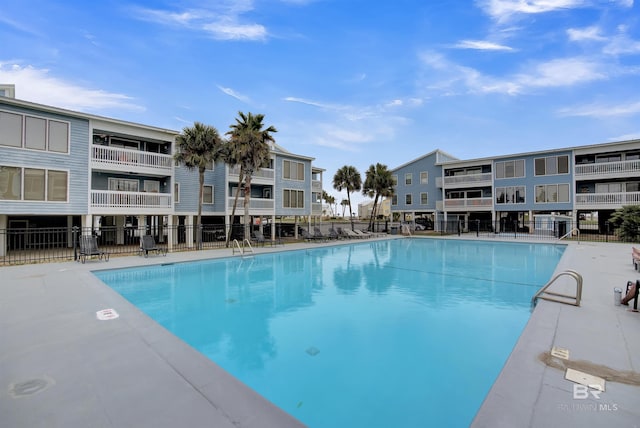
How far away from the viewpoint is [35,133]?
14.4m

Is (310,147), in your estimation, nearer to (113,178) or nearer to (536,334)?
(113,178)

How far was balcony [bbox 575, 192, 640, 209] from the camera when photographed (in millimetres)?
24672

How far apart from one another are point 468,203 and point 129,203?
3138 centimetres

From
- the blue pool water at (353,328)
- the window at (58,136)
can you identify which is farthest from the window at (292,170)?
the window at (58,136)

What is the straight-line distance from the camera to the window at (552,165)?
27.7 m

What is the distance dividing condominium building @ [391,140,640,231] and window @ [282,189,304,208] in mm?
17247

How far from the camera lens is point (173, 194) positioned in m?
19.0

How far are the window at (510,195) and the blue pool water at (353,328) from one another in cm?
1888

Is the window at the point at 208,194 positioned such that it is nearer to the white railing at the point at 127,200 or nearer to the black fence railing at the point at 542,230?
the white railing at the point at 127,200

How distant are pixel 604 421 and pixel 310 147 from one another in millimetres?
34319

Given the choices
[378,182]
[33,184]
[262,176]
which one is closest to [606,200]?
[378,182]

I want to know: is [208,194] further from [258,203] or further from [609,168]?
[609,168]

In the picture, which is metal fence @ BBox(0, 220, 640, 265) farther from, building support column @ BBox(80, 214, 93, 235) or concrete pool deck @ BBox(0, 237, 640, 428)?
concrete pool deck @ BBox(0, 237, 640, 428)

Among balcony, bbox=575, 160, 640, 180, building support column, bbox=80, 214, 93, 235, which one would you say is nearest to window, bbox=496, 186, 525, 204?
balcony, bbox=575, 160, 640, 180
